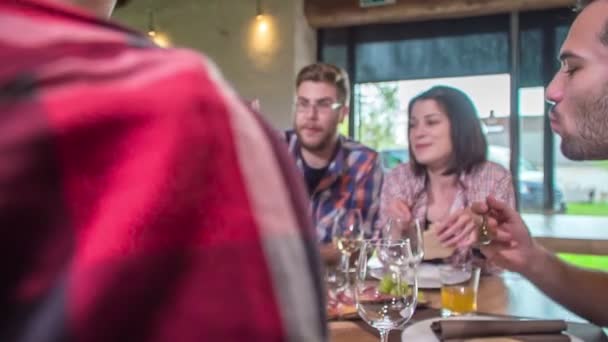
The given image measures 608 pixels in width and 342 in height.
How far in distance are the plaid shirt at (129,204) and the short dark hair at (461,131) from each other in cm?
218

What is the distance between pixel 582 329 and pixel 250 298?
102cm

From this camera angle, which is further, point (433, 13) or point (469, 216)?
point (433, 13)

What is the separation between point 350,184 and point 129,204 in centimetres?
223

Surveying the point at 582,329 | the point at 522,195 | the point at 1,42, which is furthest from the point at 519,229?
the point at 522,195

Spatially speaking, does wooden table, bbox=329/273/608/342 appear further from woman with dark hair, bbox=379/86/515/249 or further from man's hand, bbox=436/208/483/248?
woman with dark hair, bbox=379/86/515/249

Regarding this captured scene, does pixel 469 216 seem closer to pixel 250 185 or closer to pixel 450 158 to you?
pixel 450 158

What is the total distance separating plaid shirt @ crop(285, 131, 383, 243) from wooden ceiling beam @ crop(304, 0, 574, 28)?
97.5 inches

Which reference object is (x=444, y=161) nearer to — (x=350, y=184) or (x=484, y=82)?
(x=350, y=184)

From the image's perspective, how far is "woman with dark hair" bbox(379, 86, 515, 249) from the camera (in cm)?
226

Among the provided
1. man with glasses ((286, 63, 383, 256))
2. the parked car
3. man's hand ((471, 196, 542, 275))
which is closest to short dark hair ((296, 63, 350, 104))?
man with glasses ((286, 63, 383, 256))

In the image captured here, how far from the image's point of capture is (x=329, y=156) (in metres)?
2.46

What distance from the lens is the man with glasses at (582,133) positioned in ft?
4.08

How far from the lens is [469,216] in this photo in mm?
1537

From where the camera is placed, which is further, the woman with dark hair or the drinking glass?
the woman with dark hair
